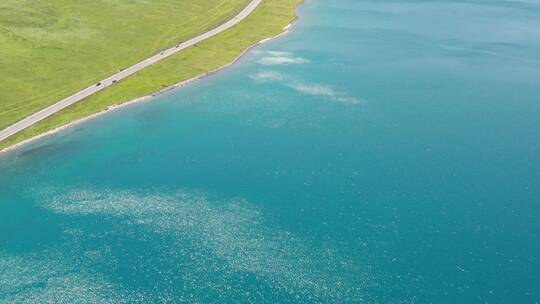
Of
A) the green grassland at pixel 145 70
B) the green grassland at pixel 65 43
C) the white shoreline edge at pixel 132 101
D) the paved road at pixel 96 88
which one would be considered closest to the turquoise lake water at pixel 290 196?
the white shoreline edge at pixel 132 101

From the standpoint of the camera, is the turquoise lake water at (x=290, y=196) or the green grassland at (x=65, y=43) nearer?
the turquoise lake water at (x=290, y=196)

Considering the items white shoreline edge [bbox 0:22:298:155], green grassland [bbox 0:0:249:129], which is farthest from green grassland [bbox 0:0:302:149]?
white shoreline edge [bbox 0:22:298:155]

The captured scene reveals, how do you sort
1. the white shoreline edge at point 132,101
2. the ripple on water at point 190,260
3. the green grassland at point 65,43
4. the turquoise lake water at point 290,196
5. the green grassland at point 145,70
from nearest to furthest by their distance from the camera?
the ripple on water at point 190,260 → the turquoise lake water at point 290,196 → the white shoreline edge at point 132,101 → the green grassland at point 145,70 → the green grassland at point 65,43

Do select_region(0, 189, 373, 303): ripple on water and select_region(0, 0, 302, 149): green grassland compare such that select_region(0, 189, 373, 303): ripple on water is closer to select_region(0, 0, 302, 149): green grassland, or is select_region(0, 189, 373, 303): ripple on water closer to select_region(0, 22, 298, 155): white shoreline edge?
select_region(0, 22, 298, 155): white shoreline edge

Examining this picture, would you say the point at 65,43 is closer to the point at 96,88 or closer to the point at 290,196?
the point at 96,88

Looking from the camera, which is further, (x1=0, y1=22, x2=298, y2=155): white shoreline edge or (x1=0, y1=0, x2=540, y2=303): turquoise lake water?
(x1=0, y1=22, x2=298, y2=155): white shoreline edge

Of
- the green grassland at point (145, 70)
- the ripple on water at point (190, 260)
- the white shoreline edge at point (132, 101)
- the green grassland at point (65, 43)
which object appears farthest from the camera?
the green grassland at point (65, 43)

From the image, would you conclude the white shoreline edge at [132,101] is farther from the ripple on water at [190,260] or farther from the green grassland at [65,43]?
the ripple on water at [190,260]

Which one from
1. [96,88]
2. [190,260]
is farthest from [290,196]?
[96,88]

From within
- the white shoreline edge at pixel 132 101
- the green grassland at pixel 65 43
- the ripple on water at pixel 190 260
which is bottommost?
the ripple on water at pixel 190 260
